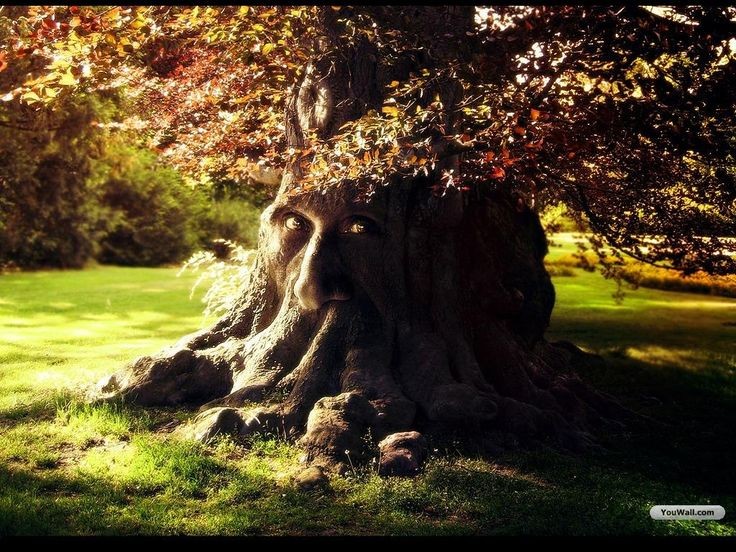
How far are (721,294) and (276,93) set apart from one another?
738cm

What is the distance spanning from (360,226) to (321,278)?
26.7 inches

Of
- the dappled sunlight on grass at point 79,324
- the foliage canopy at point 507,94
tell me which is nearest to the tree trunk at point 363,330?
the foliage canopy at point 507,94

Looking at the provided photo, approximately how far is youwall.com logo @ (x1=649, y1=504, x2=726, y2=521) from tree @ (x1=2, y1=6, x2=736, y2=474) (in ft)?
5.26

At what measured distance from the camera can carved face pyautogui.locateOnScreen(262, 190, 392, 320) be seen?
7.33 m

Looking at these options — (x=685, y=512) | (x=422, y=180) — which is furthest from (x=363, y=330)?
(x=685, y=512)

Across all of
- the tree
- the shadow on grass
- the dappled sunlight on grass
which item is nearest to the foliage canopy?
the tree

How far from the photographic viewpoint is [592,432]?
771 cm

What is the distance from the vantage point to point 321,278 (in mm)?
7289

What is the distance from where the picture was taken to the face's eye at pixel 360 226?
24.7ft

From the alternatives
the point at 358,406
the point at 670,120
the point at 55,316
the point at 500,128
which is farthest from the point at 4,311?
the point at 670,120

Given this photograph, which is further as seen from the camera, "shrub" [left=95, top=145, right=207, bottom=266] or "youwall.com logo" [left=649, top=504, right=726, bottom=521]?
"shrub" [left=95, top=145, right=207, bottom=266]

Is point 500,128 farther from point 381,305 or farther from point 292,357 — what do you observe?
point 292,357

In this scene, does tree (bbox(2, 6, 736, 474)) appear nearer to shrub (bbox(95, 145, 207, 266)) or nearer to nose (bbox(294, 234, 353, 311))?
nose (bbox(294, 234, 353, 311))

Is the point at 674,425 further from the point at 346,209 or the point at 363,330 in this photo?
the point at 346,209
